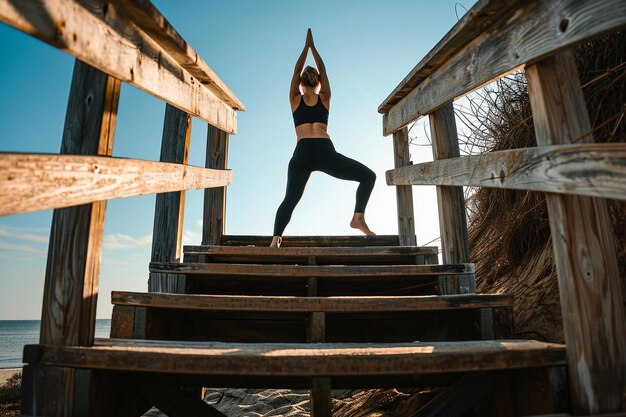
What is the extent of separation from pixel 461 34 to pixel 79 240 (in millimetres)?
1876

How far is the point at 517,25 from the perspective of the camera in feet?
4.99

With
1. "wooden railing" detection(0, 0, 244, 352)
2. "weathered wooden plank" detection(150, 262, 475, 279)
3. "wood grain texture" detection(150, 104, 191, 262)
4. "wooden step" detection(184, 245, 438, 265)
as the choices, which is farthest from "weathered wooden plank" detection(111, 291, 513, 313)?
"wooden step" detection(184, 245, 438, 265)

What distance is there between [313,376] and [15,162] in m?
1.03

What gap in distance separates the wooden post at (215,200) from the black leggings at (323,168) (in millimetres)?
569

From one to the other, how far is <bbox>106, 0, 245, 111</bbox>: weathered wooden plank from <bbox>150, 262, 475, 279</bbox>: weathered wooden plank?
1120 millimetres

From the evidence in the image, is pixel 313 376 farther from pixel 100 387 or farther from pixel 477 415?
pixel 477 415

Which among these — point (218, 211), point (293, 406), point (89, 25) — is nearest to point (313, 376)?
point (89, 25)

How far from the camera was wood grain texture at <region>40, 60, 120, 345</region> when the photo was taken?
1.33m

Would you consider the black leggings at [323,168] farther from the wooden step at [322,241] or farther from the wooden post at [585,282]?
the wooden post at [585,282]

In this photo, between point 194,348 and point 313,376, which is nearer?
point 313,376

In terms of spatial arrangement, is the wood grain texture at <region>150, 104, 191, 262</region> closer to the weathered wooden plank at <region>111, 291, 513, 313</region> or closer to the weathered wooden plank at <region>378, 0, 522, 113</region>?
the weathered wooden plank at <region>111, 291, 513, 313</region>

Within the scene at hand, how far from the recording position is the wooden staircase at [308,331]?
1252 millimetres

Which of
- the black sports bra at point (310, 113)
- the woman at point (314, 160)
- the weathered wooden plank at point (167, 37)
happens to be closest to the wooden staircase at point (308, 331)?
the woman at point (314, 160)

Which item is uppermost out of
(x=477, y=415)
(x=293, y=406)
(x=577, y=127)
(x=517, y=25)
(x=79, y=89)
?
(x=517, y=25)
